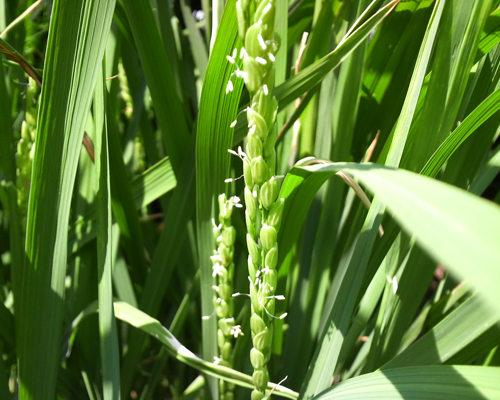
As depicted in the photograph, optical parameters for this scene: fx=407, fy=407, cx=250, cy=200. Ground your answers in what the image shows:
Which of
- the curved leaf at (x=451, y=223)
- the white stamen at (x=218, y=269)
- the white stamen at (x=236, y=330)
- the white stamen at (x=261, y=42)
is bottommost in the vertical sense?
the white stamen at (x=236, y=330)

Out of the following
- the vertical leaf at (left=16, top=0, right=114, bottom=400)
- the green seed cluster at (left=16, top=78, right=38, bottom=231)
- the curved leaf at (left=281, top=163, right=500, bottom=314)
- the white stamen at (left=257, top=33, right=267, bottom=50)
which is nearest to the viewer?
the curved leaf at (left=281, top=163, right=500, bottom=314)

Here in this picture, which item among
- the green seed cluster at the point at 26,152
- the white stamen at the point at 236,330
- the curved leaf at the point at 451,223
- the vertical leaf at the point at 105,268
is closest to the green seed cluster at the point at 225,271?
the white stamen at the point at 236,330

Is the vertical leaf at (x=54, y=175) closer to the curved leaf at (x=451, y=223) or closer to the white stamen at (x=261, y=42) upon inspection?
the white stamen at (x=261, y=42)

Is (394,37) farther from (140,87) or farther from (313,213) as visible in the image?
(140,87)

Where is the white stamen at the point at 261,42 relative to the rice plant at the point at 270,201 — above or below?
above

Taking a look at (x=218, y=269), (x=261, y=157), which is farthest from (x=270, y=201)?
(x=218, y=269)

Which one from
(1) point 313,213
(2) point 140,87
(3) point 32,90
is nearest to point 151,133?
(2) point 140,87

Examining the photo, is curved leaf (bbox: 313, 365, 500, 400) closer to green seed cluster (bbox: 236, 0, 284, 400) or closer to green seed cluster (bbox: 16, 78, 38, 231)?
green seed cluster (bbox: 236, 0, 284, 400)

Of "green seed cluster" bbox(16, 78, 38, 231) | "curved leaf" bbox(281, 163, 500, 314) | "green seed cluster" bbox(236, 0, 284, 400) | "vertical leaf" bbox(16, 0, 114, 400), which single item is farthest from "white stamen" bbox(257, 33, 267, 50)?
"green seed cluster" bbox(16, 78, 38, 231)
